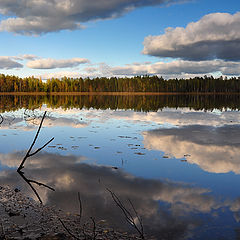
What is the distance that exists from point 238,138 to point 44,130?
53.2 ft

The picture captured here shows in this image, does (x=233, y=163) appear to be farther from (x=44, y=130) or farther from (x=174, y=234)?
(x=44, y=130)

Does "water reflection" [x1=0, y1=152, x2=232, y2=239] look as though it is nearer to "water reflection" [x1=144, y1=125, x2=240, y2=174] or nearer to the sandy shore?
the sandy shore

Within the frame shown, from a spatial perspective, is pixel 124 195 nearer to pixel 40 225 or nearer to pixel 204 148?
pixel 40 225

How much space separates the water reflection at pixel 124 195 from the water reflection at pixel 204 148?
3505 millimetres

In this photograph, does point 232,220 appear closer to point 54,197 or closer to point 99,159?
point 54,197

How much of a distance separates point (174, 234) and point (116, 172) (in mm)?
5305

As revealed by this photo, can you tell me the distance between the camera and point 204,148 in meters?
15.8

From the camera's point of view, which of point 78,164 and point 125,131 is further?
point 125,131

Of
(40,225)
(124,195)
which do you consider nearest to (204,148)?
(124,195)

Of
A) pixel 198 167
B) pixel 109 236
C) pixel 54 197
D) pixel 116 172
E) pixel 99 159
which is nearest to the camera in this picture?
pixel 109 236

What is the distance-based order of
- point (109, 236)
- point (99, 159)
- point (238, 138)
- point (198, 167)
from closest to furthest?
point (109, 236) < point (198, 167) < point (99, 159) < point (238, 138)

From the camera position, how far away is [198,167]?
1188 centimetres

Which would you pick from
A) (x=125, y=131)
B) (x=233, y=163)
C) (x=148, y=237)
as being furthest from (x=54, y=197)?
(x=125, y=131)

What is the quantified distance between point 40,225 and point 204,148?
11901 mm
